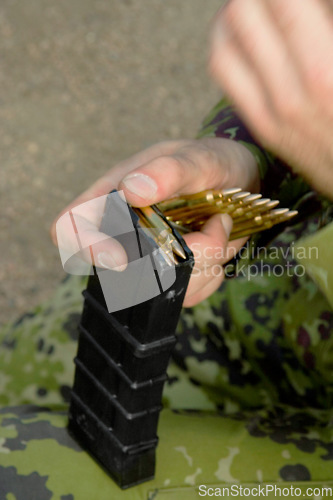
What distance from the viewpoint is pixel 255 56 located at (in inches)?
20.3

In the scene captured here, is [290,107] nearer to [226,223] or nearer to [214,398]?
[226,223]

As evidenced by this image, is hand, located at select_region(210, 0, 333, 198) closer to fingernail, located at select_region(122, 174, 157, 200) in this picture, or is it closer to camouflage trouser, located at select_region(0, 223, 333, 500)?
fingernail, located at select_region(122, 174, 157, 200)

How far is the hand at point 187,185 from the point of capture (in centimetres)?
68

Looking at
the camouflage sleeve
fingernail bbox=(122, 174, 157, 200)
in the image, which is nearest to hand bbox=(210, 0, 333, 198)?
fingernail bbox=(122, 174, 157, 200)

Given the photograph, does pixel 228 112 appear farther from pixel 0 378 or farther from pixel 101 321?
pixel 0 378

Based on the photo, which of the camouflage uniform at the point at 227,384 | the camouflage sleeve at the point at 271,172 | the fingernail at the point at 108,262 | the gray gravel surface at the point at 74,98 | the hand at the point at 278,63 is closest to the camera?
the hand at the point at 278,63

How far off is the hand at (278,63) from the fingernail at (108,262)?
0.65 feet

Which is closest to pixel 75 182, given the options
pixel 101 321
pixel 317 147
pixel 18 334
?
pixel 18 334

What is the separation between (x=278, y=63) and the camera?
0.52 meters

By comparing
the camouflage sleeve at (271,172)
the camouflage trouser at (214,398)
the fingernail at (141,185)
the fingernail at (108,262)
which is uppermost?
the fingernail at (141,185)

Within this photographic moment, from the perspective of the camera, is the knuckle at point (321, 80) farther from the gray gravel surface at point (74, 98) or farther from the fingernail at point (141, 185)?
the gray gravel surface at point (74, 98)

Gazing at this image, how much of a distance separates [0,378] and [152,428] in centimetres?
37

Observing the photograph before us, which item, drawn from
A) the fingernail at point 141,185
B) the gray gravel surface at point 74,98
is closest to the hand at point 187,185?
the fingernail at point 141,185

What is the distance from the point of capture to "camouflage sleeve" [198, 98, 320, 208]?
945mm
